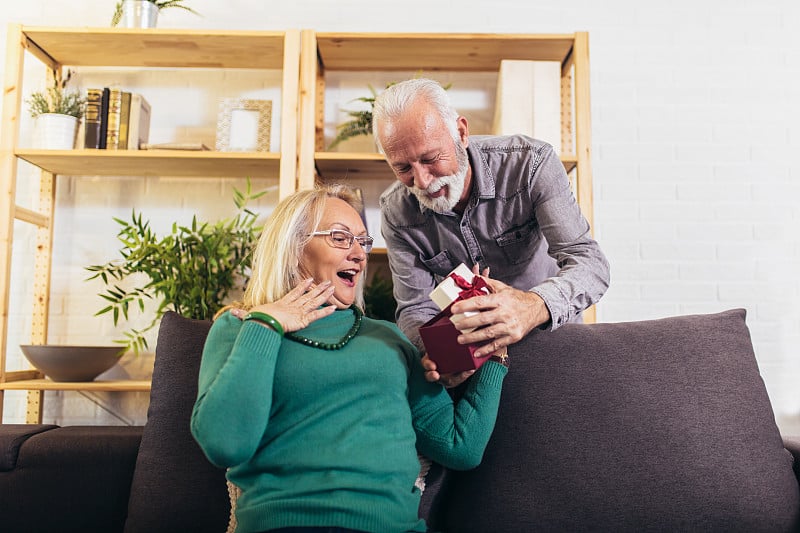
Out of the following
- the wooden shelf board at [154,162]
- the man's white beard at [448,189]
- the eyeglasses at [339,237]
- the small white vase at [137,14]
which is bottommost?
the eyeglasses at [339,237]

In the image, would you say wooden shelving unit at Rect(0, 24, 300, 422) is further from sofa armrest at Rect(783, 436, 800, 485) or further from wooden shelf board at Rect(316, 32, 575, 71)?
sofa armrest at Rect(783, 436, 800, 485)

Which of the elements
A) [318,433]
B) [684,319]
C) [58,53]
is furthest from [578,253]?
[58,53]

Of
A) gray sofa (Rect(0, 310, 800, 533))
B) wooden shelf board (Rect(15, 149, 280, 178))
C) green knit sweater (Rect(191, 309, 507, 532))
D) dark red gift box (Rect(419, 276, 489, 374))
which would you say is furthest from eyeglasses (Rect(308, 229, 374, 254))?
wooden shelf board (Rect(15, 149, 280, 178))

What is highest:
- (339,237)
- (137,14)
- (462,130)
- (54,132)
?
(137,14)

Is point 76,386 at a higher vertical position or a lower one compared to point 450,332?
lower

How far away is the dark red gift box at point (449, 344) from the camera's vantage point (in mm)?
1315

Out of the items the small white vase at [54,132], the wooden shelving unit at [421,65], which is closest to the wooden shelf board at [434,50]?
the wooden shelving unit at [421,65]

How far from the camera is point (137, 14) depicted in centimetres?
261

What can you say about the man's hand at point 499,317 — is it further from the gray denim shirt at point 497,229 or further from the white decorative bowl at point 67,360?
the white decorative bowl at point 67,360

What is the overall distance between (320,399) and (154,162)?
1.63 metres

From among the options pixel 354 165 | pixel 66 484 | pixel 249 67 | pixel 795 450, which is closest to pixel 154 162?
pixel 249 67

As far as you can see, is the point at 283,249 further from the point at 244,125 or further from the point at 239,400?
the point at 244,125

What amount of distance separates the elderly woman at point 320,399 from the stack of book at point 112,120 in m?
1.34

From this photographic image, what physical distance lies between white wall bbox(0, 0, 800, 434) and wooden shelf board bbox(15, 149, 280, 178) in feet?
0.39
